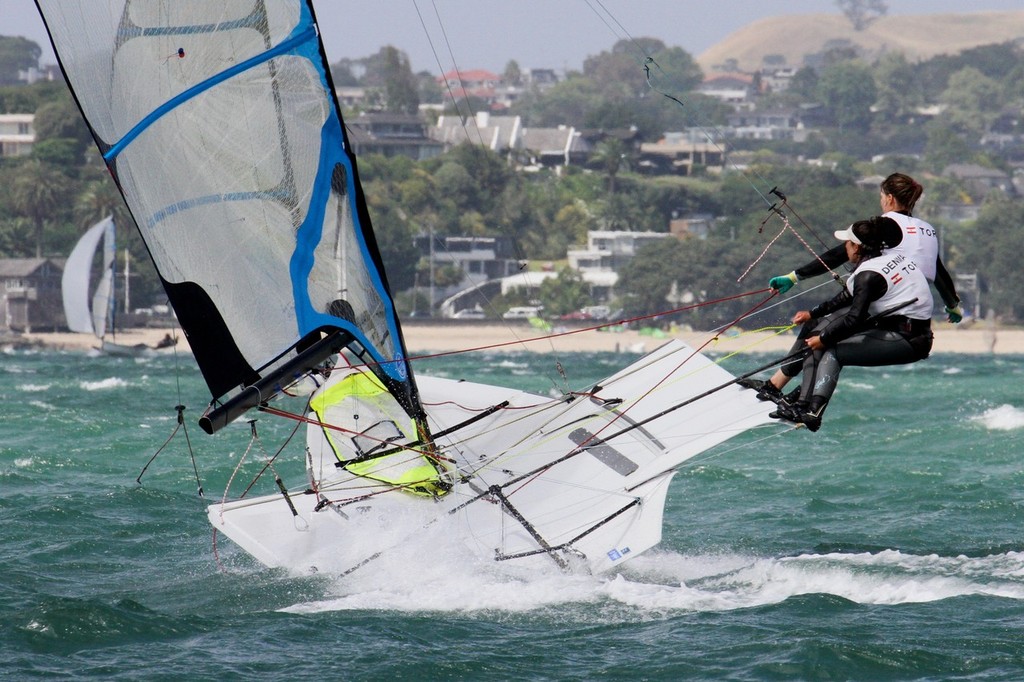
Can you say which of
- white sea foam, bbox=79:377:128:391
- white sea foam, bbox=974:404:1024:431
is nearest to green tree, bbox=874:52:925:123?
white sea foam, bbox=79:377:128:391

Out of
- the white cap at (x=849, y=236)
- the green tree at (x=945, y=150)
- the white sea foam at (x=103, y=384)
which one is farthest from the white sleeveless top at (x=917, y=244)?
the green tree at (x=945, y=150)

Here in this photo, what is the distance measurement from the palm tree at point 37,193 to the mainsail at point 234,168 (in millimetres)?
64425

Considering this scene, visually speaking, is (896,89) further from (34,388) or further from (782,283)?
(782,283)

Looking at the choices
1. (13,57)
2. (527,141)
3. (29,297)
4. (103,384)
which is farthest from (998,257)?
(13,57)

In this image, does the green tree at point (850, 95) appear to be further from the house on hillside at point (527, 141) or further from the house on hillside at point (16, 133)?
the house on hillside at point (16, 133)

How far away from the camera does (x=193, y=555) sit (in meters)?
10.4

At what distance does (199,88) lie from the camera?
829cm

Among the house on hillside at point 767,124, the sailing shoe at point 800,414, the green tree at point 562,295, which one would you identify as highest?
the house on hillside at point 767,124

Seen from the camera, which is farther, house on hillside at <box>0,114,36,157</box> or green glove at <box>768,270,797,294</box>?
house on hillside at <box>0,114,36,157</box>

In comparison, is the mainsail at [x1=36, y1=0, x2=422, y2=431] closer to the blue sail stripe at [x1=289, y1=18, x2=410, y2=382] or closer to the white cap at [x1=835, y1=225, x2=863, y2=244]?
the blue sail stripe at [x1=289, y1=18, x2=410, y2=382]

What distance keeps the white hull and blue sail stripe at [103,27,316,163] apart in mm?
2553

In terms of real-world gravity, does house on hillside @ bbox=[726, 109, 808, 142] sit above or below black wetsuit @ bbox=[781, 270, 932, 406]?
above

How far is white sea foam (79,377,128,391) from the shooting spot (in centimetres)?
3139

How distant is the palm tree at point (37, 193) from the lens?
7088 cm
